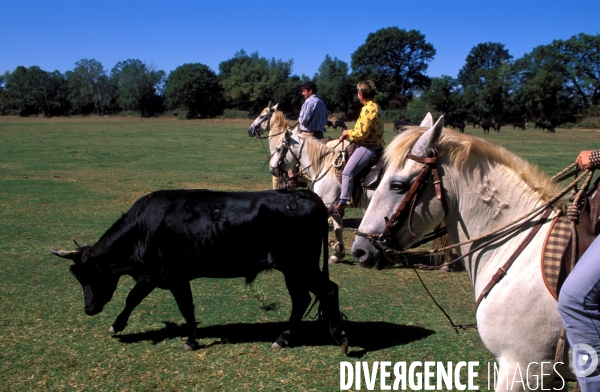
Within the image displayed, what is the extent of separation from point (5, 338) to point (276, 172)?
5638mm

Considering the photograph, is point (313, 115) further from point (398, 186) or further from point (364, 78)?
point (364, 78)

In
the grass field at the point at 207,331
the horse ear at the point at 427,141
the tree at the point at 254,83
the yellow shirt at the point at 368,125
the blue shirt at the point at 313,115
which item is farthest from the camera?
the tree at the point at 254,83

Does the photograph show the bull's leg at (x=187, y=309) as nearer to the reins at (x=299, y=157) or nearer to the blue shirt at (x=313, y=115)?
the reins at (x=299, y=157)

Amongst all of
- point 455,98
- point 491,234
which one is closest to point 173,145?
point 491,234

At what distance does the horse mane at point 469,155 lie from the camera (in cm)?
312

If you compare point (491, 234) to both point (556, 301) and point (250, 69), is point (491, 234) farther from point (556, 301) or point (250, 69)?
point (250, 69)

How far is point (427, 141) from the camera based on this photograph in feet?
10.1

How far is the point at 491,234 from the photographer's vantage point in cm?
310

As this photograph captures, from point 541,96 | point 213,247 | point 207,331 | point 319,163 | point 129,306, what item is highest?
point 541,96

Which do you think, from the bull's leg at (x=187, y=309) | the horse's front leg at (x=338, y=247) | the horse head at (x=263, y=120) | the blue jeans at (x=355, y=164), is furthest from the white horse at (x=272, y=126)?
the bull's leg at (x=187, y=309)

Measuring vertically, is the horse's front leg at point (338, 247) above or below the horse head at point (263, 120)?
below

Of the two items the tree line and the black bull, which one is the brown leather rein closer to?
the black bull

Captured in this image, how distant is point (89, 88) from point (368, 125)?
109 meters

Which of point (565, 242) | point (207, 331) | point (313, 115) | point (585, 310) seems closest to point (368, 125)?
point (313, 115)
